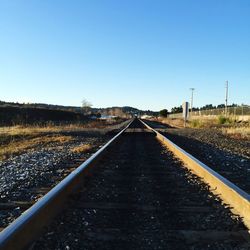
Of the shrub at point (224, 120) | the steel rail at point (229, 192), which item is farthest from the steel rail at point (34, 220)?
the shrub at point (224, 120)

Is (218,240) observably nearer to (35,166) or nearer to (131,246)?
(131,246)

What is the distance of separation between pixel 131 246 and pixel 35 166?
20.6 ft

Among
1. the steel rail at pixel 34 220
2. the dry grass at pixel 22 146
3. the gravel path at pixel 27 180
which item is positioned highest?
the steel rail at pixel 34 220

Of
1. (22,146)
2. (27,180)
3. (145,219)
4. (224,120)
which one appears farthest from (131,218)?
(224,120)

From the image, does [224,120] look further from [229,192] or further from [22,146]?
[229,192]

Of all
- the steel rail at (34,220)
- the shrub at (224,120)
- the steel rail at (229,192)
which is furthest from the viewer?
the shrub at (224,120)

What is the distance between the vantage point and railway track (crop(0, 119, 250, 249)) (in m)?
3.82

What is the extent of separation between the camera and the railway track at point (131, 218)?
382 centimetres

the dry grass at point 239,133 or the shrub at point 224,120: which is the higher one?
the shrub at point 224,120

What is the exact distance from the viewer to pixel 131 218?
4730 millimetres

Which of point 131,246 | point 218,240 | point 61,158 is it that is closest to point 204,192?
point 218,240

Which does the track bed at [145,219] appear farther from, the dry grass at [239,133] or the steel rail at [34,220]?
the dry grass at [239,133]

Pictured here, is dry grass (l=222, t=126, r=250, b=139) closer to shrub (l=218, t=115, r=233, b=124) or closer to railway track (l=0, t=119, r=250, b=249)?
railway track (l=0, t=119, r=250, b=249)

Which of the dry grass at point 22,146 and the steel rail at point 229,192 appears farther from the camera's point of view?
the dry grass at point 22,146
